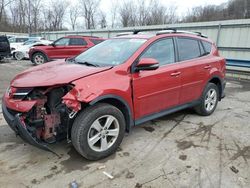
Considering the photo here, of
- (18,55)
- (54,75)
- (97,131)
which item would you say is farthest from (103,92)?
(18,55)

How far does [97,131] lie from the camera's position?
10.2 feet

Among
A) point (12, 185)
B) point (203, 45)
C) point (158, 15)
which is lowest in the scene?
point (12, 185)

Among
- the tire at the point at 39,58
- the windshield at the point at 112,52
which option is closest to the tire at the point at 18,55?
the tire at the point at 39,58

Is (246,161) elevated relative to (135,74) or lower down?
lower down

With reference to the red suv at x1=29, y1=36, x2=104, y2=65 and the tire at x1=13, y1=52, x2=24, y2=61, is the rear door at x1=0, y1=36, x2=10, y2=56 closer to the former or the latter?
the tire at x1=13, y1=52, x2=24, y2=61

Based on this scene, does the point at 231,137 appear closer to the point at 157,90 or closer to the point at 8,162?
the point at 157,90

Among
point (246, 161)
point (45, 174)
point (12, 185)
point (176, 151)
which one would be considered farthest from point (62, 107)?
point (246, 161)

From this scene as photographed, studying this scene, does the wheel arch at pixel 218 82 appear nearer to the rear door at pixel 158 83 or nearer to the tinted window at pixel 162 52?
the rear door at pixel 158 83

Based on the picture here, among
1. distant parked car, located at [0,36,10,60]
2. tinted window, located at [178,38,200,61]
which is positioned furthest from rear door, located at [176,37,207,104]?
distant parked car, located at [0,36,10,60]

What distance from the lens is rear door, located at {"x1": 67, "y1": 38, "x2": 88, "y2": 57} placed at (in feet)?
39.5

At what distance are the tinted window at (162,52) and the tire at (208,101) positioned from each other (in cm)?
127

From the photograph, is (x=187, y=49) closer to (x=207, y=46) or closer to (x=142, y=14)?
(x=207, y=46)

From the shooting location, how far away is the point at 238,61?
10961mm

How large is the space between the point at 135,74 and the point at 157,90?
0.53 metres
